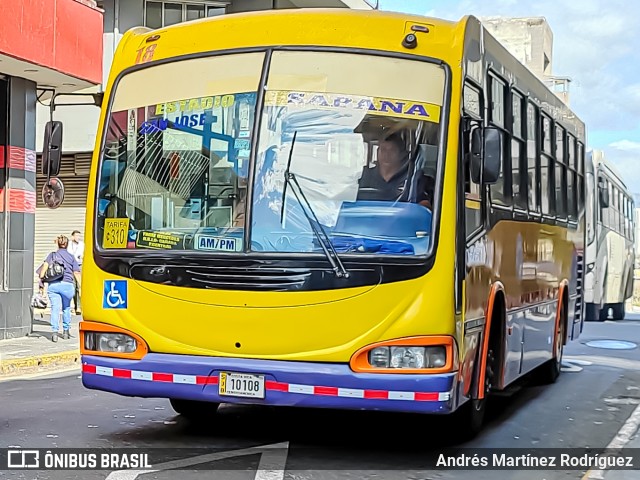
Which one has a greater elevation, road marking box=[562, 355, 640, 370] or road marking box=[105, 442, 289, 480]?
road marking box=[105, 442, 289, 480]

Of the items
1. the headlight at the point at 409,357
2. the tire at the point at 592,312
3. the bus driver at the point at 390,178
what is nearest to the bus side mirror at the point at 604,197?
the tire at the point at 592,312

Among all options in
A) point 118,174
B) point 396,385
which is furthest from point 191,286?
point 396,385

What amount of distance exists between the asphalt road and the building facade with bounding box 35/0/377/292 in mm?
14462

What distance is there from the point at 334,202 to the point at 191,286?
3.84 feet

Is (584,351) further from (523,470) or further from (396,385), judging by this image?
(396,385)

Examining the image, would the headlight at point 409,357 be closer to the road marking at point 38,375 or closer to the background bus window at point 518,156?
the background bus window at point 518,156

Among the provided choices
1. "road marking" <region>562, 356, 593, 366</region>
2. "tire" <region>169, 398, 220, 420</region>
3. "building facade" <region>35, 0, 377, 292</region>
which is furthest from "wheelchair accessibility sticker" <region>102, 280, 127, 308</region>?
"building facade" <region>35, 0, 377, 292</region>

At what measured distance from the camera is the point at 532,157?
32.5 feet

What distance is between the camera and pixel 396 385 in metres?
6.55

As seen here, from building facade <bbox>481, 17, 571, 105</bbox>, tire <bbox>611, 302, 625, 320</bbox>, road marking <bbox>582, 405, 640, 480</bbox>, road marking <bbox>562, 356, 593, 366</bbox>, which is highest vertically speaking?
building facade <bbox>481, 17, 571, 105</bbox>

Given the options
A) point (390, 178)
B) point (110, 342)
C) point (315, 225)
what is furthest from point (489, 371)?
point (110, 342)

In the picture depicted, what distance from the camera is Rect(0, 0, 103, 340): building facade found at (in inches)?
609

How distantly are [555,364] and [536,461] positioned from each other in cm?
491

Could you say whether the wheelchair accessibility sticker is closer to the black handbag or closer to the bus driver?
the bus driver
